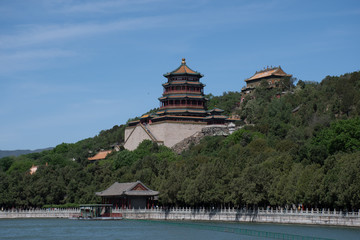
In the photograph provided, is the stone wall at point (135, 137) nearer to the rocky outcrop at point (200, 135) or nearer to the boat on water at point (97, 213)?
the rocky outcrop at point (200, 135)

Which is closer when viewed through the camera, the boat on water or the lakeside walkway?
the lakeside walkway

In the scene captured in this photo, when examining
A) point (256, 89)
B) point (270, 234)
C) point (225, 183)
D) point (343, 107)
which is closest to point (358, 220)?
point (270, 234)

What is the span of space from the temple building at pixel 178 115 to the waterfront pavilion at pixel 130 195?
22.5 m

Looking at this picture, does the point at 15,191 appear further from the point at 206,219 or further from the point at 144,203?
the point at 206,219

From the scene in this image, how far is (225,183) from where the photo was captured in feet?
236

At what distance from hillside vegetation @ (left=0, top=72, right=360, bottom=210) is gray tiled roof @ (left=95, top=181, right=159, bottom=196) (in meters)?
1.61

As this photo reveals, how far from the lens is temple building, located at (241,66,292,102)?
446ft

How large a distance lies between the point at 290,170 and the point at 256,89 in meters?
67.6

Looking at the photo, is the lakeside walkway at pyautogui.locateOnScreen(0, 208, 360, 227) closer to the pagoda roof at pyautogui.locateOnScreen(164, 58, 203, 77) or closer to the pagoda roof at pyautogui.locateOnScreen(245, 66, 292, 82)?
the pagoda roof at pyautogui.locateOnScreen(164, 58, 203, 77)

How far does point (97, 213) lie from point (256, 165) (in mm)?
23721

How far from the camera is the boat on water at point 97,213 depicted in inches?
3167

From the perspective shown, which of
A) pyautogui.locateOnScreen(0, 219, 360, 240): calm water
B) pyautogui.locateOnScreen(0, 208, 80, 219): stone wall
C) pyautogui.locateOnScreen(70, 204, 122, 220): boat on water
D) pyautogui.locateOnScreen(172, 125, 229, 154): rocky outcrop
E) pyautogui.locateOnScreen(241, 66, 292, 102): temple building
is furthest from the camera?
pyautogui.locateOnScreen(241, 66, 292, 102): temple building

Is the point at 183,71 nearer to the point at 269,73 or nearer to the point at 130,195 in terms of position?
the point at 269,73

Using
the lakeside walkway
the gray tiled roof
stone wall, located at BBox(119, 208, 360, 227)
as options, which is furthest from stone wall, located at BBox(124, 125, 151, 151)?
stone wall, located at BBox(119, 208, 360, 227)
